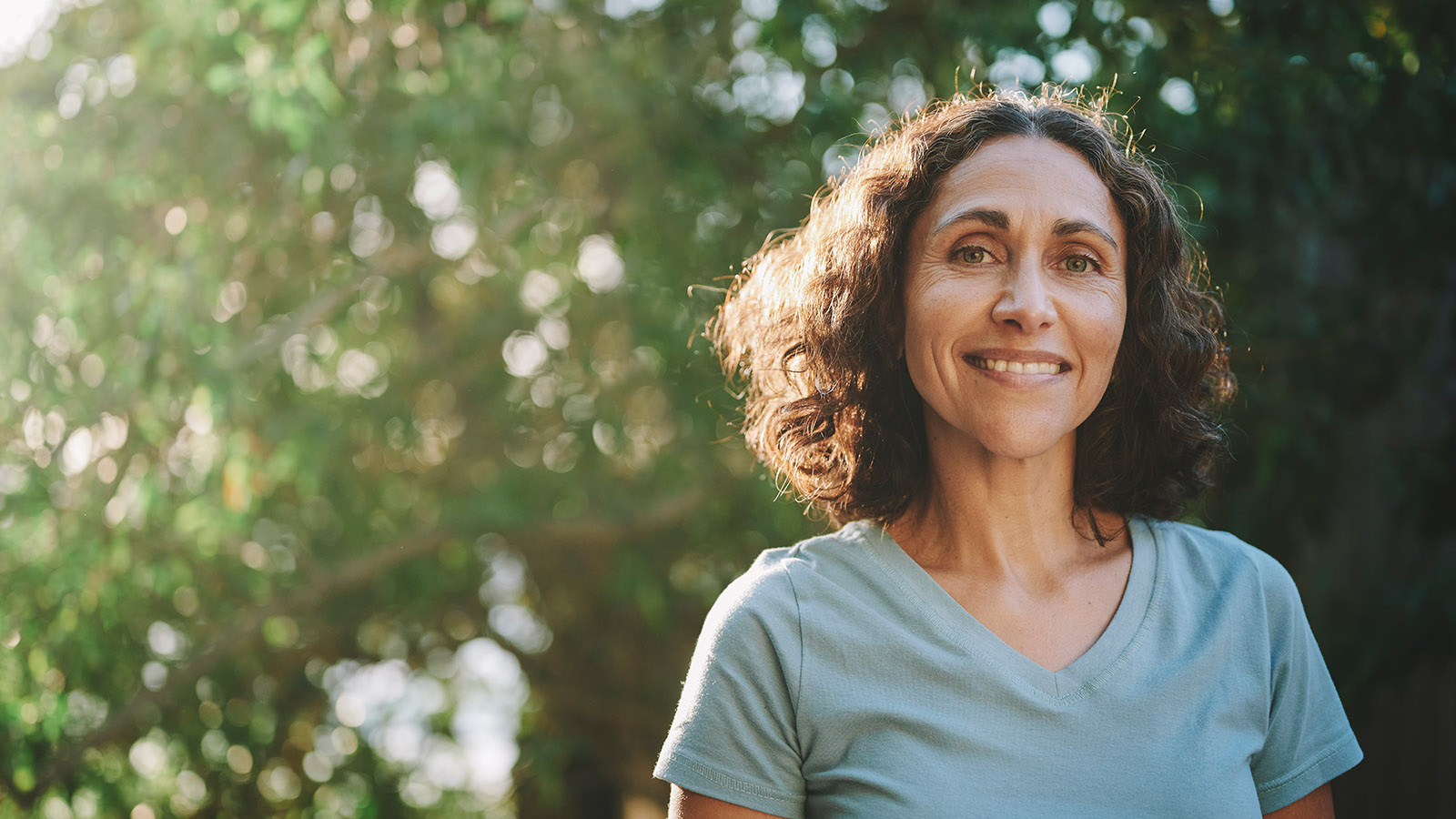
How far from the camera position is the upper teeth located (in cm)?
142

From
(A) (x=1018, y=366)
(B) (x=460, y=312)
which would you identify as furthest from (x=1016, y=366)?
(B) (x=460, y=312)

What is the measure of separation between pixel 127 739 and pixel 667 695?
2104 millimetres

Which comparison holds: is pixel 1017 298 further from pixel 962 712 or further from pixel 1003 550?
pixel 962 712

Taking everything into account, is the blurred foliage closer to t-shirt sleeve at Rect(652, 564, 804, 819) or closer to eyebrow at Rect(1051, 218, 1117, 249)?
eyebrow at Rect(1051, 218, 1117, 249)

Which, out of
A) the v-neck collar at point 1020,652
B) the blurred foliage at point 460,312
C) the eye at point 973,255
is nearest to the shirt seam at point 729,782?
the v-neck collar at point 1020,652

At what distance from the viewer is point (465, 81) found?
11.2 ft

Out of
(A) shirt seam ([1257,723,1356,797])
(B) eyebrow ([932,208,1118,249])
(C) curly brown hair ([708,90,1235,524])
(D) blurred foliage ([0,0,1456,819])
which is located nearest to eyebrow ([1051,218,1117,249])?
(B) eyebrow ([932,208,1118,249])

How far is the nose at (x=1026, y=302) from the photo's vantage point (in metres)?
1.40

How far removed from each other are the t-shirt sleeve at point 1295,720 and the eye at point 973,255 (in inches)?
23.0

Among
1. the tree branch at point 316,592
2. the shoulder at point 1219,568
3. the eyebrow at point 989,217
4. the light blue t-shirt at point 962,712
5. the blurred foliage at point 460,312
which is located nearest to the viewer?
the light blue t-shirt at point 962,712

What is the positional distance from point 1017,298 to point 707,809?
0.71m

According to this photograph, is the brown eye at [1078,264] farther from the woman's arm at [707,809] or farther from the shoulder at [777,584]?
the woman's arm at [707,809]

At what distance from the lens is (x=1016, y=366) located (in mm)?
1423

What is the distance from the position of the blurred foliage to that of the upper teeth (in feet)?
4.09
